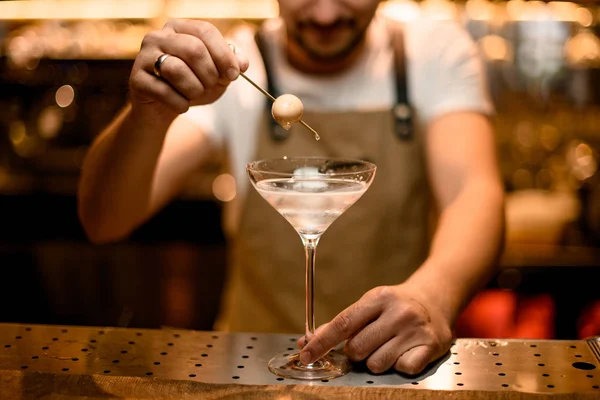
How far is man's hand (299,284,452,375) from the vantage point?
1.27 m

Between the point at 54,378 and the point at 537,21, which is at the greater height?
the point at 537,21

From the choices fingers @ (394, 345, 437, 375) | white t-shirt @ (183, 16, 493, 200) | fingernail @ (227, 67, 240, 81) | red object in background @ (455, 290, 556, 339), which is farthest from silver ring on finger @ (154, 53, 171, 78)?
red object in background @ (455, 290, 556, 339)

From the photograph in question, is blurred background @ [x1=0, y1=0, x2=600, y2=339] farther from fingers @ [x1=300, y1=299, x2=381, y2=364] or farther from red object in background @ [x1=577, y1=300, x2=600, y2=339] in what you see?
fingers @ [x1=300, y1=299, x2=381, y2=364]

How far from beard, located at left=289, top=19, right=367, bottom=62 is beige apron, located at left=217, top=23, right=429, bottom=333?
20cm

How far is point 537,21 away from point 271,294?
2.43 m

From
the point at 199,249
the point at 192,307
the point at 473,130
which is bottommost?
the point at 192,307

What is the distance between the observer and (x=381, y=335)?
128 centimetres

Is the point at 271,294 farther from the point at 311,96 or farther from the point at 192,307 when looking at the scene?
the point at 192,307

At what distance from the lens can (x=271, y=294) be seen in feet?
7.08

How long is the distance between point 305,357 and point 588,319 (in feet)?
8.00

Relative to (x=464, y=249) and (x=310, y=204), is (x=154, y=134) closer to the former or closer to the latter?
(x=310, y=204)

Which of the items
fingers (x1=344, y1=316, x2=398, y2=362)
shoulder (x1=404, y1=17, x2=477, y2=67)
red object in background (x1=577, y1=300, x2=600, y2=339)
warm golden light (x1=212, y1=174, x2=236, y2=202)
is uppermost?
shoulder (x1=404, y1=17, x2=477, y2=67)

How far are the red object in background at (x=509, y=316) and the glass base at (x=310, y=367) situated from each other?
2.08 metres


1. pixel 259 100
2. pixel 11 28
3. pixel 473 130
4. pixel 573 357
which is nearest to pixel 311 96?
pixel 259 100
